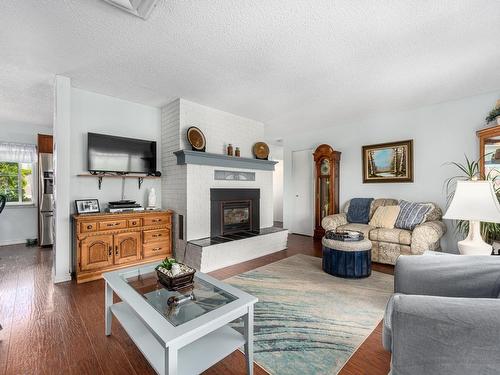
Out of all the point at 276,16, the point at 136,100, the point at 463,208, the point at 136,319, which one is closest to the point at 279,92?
the point at 276,16

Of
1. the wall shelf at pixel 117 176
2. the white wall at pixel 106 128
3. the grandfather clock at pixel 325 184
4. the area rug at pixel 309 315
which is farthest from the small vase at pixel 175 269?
the grandfather clock at pixel 325 184

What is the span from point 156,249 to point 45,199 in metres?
2.87

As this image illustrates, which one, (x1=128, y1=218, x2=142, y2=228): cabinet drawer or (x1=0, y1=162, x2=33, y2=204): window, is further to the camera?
(x1=0, y1=162, x2=33, y2=204): window

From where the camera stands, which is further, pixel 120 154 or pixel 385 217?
pixel 385 217

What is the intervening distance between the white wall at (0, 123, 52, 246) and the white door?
5484 millimetres

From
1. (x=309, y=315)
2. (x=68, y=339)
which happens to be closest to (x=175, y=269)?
(x=68, y=339)

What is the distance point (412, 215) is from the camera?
362 cm

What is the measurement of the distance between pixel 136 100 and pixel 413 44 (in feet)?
11.6

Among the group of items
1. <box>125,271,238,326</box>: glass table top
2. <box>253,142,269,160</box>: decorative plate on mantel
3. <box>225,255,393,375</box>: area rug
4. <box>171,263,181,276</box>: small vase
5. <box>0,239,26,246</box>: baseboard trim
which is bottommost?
<box>225,255,393,375</box>: area rug

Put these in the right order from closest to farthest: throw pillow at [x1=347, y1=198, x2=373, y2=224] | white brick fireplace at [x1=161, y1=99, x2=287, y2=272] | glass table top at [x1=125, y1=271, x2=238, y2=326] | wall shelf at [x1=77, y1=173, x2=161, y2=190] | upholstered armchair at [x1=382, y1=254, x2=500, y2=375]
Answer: upholstered armchair at [x1=382, y1=254, x2=500, y2=375], glass table top at [x1=125, y1=271, x2=238, y2=326], wall shelf at [x1=77, y1=173, x2=161, y2=190], white brick fireplace at [x1=161, y1=99, x2=287, y2=272], throw pillow at [x1=347, y1=198, x2=373, y2=224]

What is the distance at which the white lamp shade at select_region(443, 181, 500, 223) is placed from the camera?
1.83 meters

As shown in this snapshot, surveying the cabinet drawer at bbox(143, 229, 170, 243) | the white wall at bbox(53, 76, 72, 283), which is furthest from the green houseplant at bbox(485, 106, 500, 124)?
the white wall at bbox(53, 76, 72, 283)

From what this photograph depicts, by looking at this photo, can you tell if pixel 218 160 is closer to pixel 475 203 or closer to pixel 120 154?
pixel 120 154

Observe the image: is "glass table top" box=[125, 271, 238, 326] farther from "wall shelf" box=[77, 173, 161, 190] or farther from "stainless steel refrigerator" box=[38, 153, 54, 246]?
"stainless steel refrigerator" box=[38, 153, 54, 246]
